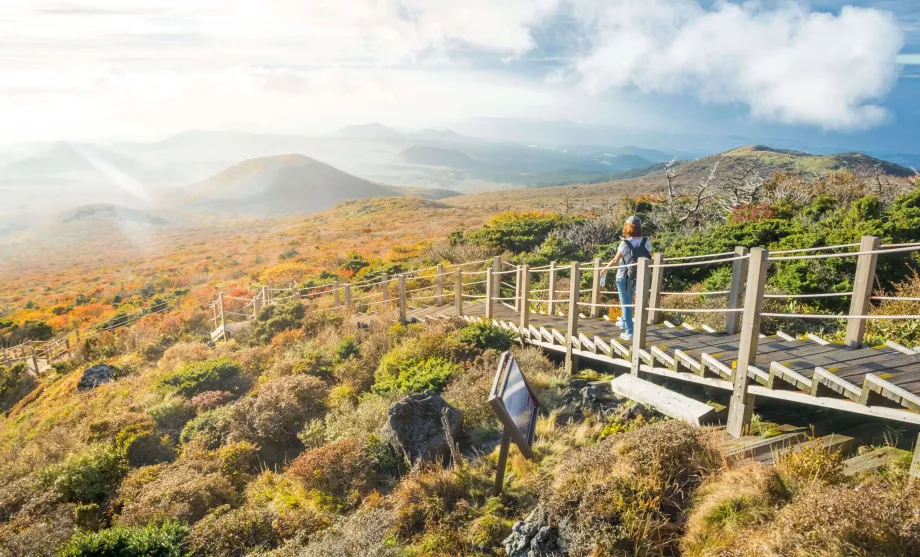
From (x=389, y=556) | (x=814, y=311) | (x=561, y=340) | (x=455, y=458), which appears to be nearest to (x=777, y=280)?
(x=814, y=311)

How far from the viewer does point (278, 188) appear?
13375 cm

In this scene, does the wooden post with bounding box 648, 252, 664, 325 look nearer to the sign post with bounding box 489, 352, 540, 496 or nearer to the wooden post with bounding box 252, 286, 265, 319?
the sign post with bounding box 489, 352, 540, 496

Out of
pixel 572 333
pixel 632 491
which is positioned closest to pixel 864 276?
pixel 632 491

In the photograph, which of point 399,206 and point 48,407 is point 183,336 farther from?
point 399,206

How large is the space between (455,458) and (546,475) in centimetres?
94

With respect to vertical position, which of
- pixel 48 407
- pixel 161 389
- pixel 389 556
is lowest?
pixel 48 407

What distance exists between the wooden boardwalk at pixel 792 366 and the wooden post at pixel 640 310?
0.09 meters

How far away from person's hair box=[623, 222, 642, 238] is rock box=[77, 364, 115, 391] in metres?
12.8

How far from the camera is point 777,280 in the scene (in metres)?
8.98

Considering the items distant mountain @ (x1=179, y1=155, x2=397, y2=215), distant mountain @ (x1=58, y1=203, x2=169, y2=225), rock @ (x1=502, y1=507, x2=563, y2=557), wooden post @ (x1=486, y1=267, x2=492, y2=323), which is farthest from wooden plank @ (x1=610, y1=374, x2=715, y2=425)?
distant mountain @ (x1=179, y1=155, x2=397, y2=215)

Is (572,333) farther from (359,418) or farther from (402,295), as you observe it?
(402,295)

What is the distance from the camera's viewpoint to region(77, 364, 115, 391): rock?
12211 millimetres

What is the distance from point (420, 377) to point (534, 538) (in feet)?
13.7

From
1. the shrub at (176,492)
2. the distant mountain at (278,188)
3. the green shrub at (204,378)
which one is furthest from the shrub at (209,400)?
the distant mountain at (278,188)
